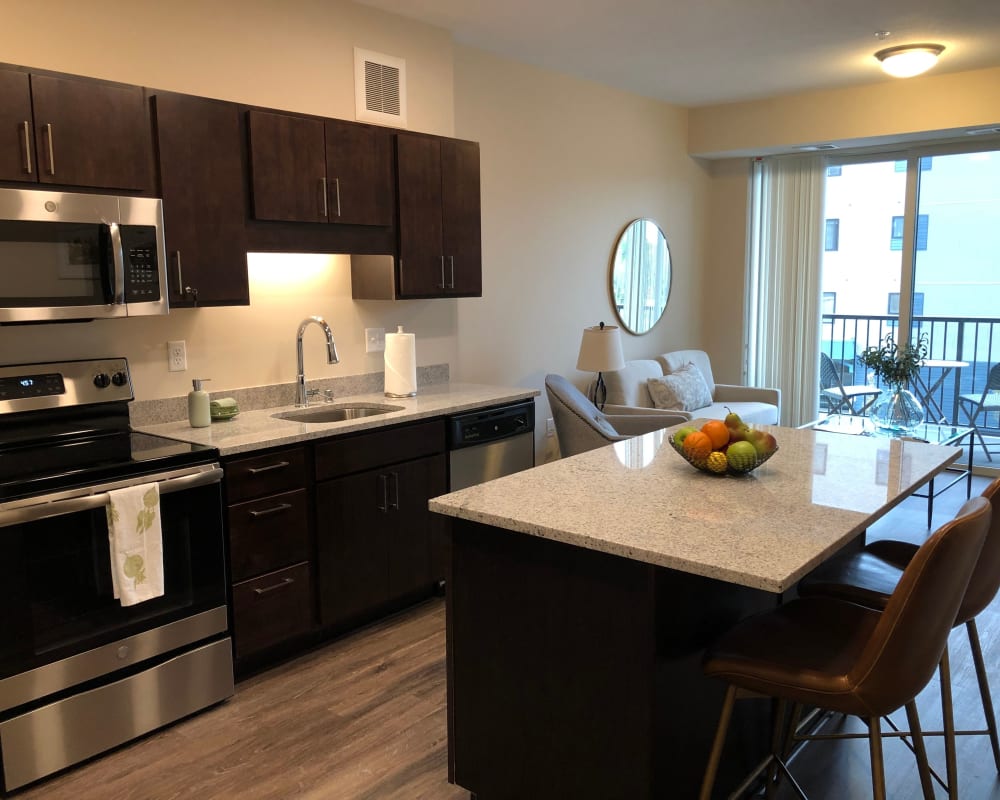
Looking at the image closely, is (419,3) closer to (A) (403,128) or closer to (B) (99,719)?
(A) (403,128)

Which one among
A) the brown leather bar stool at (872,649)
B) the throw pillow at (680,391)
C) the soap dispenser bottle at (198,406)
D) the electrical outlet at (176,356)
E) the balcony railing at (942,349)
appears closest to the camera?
the brown leather bar stool at (872,649)

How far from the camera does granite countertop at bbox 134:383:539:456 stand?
3.02m

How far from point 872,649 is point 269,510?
2099mm

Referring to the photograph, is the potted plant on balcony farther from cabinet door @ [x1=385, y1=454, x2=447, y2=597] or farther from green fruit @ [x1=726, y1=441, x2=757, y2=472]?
green fruit @ [x1=726, y1=441, x2=757, y2=472]

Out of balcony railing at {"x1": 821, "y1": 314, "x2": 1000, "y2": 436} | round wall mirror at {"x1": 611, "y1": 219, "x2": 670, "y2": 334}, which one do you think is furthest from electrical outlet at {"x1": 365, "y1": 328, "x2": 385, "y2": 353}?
balcony railing at {"x1": 821, "y1": 314, "x2": 1000, "y2": 436}

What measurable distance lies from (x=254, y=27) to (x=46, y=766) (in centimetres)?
281

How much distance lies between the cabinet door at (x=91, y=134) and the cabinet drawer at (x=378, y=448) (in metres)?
1.15

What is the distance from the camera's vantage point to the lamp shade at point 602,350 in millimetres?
4980

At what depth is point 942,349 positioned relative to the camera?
6.40 metres

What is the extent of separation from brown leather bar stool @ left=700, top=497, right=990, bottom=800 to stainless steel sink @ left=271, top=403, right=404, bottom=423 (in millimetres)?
2130

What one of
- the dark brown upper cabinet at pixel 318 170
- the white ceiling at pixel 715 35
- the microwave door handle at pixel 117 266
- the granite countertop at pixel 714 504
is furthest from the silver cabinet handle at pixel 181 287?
the white ceiling at pixel 715 35

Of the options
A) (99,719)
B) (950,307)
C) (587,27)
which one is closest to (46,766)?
(99,719)

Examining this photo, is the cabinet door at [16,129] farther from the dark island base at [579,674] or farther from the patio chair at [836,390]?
the patio chair at [836,390]

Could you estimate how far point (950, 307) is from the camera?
625cm
